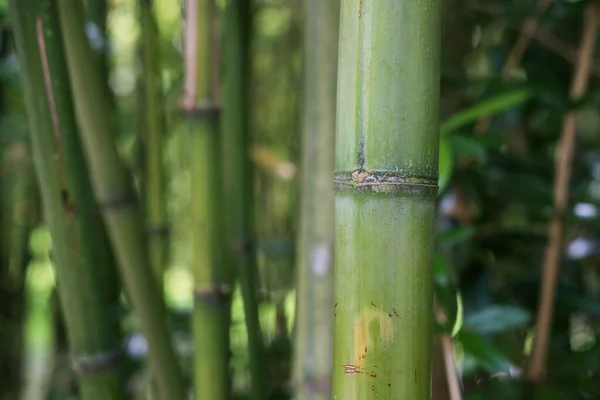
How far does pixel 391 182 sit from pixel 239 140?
43 centimetres

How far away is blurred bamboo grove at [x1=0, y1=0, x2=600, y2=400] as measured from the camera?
0.28 metres

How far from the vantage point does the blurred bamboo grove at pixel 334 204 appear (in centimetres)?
28

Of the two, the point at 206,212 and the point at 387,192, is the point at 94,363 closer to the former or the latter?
the point at 206,212

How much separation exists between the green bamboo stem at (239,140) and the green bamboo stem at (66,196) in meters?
0.21

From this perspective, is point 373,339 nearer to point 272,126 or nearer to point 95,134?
point 95,134

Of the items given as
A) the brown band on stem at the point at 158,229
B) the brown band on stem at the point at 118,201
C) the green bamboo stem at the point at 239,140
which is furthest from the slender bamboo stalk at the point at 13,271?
the brown band on stem at the point at 118,201

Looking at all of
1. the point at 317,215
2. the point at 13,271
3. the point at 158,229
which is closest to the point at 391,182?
the point at 317,215

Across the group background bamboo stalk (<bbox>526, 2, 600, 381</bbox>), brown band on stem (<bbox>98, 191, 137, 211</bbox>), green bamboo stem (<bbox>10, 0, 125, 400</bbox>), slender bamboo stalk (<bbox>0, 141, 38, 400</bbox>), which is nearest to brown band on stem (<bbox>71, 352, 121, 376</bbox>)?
green bamboo stem (<bbox>10, 0, 125, 400</bbox>)

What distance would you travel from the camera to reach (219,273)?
0.48 meters

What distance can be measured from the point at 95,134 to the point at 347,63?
23 centimetres

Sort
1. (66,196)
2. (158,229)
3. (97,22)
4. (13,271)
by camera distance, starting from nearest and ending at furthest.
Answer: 1. (66,196)
2. (97,22)
3. (158,229)
4. (13,271)

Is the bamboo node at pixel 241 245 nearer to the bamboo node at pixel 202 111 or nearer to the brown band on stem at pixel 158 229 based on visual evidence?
the brown band on stem at pixel 158 229

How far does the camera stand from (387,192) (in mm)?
282

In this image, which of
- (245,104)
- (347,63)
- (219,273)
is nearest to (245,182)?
(245,104)
